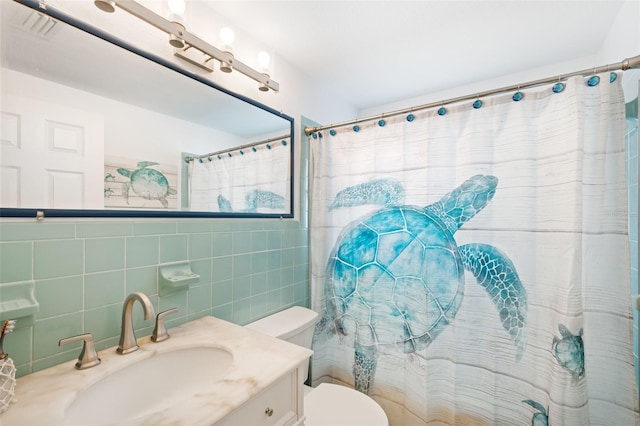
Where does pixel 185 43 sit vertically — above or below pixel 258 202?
above

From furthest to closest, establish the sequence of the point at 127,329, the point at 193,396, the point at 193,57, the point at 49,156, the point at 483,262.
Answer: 1. the point at 483,262
2. the point at 193,57
3. the point at 127,329
4. the point at 49,156
5. the point at 193,396

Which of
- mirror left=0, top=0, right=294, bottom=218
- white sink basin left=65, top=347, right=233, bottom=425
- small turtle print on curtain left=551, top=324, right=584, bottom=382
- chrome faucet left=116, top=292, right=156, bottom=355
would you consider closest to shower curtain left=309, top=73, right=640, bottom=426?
small turtle print on curtain left=551, top=324, right=584, bottom=382

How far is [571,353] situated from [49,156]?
6.50 feet

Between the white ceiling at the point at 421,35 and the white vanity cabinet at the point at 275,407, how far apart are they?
1545mm

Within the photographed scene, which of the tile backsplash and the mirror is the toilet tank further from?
the mirror

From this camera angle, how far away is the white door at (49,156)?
0.73m

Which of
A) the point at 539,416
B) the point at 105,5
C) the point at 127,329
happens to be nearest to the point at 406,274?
the point at 539,416

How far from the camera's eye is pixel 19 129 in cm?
74

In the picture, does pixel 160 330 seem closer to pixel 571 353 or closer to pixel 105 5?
pixel 105 5

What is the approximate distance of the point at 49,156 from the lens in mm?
791

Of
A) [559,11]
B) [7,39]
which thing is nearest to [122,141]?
[7,39]

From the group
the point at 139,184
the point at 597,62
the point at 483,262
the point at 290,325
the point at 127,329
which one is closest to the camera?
the point at 127,329

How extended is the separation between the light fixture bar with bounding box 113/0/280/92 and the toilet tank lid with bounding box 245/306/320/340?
1.24 m

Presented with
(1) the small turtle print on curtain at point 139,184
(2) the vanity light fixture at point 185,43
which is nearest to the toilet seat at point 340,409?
(1) the small turtle print on curtain at point 139,184
